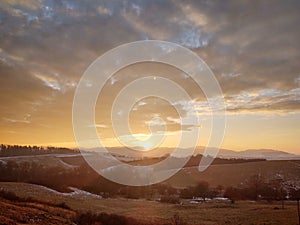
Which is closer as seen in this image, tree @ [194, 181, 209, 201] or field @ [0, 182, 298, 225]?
field @ [0, 182, 298, 225]

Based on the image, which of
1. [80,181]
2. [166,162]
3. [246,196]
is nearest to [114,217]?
[246,196]

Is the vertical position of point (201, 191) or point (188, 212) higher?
point (201, 191)

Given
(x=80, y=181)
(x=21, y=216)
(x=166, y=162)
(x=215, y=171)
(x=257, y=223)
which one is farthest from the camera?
(x=166, y=162)

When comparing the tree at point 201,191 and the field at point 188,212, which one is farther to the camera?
the tree at point 201,191

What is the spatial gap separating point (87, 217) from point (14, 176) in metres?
99.9

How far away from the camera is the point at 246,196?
90688 mm

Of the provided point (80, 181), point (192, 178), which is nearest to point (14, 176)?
point (80, 181)

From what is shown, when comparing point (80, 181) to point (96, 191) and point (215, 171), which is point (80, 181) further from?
point (215, 171)

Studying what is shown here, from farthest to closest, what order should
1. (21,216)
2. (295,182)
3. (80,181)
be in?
(295,182)
(80,181)
(21,216)

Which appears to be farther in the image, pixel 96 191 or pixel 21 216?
pixel 96 191

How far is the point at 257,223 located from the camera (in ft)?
132

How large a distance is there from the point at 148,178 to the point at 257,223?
8266 centimetres

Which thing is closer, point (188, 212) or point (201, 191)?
point (188, 212)

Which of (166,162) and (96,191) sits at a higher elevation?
(166,162)
